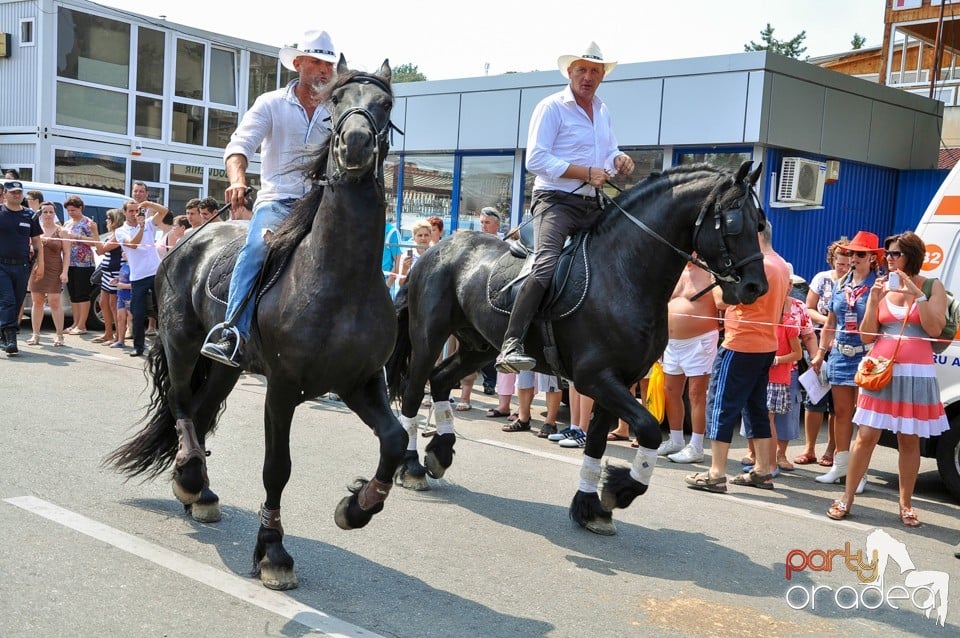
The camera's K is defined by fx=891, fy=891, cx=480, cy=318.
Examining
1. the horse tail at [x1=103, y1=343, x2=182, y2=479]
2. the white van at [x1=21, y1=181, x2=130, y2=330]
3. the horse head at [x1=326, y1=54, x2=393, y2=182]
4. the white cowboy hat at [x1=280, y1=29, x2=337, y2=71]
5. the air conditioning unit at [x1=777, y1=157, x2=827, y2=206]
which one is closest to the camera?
the horse head at [x1=326, y1=54, x2=393, y2=182]

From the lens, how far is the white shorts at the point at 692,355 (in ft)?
27.5

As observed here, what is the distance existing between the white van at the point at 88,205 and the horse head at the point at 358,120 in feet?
35.9

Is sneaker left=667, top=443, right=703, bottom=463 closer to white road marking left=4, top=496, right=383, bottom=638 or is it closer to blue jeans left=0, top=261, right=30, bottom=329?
white road marking left=4, top=496, right=383, bottom=638

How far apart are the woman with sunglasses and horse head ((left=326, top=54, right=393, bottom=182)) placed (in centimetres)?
479

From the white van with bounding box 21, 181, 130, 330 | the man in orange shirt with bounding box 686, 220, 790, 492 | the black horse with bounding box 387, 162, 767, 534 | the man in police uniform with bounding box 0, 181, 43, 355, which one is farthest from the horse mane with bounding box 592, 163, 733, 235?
the white van with bounding box 21, 181, 130, 330

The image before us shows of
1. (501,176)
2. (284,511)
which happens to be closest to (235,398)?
(284,511)

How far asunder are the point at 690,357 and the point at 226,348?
198 inches

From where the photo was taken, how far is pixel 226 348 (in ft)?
15.4

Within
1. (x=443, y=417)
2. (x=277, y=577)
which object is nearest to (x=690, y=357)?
(x=443, y=417)

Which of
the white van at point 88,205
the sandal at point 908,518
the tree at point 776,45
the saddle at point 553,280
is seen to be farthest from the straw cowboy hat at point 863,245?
the tree at point 776,45

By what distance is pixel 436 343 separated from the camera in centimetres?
701

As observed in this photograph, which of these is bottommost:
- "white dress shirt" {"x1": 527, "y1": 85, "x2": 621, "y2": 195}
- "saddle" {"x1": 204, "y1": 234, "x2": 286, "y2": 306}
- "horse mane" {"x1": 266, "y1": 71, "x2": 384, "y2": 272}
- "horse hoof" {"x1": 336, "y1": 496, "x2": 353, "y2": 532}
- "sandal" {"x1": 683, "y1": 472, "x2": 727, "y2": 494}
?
"sandal" {"x1": 683, "y1": 472, "x2": 727, "y2": 494}

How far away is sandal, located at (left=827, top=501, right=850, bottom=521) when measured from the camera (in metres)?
6.52

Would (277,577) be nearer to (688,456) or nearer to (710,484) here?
(710,484)
